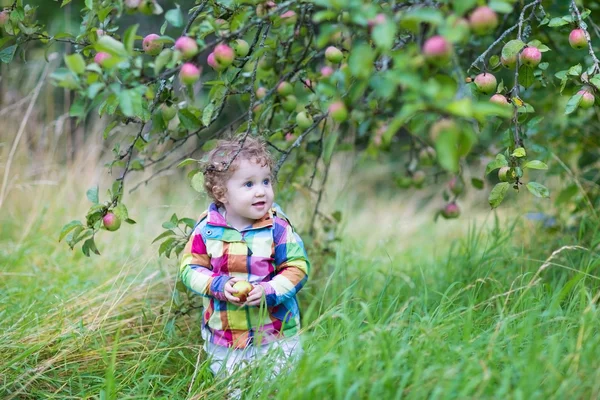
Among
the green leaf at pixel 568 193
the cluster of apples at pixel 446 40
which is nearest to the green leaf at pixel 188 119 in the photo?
the cluster of apples at pixel 446 40

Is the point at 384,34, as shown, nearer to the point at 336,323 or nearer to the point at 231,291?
the point at 231,291

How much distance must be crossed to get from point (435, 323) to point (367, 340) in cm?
37

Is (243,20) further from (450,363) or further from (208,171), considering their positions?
(450,363)

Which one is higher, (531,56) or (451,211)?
(531,56)

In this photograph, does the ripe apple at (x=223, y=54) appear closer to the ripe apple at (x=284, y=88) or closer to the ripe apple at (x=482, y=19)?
the ripe apple at (x=284, y=88)

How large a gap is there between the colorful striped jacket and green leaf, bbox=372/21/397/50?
880 mm

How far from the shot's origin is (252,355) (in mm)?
1920

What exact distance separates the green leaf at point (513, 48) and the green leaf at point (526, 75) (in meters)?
0.08

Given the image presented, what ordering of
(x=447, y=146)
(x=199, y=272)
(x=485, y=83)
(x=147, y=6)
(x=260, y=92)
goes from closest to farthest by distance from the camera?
1. (x=447, y=146)
2. (x=147, y=6)
3. (x=485, y=83)
4. (x=199, y=272)
5. (x=260, y=92)

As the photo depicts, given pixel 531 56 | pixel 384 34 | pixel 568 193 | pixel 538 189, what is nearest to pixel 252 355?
pixel 538 189

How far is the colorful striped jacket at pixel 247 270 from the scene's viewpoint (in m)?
1.92

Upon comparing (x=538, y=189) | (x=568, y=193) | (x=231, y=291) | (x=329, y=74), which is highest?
(x=329, y=74)

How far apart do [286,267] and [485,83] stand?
814 millimetres

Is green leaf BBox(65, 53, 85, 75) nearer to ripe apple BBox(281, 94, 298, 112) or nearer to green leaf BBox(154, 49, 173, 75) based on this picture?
green leaf BBox(154, 49, 173, 75)
